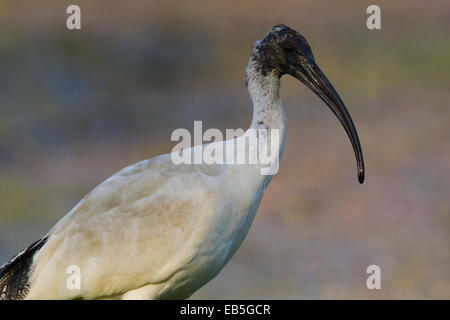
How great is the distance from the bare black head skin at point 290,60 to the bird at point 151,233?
0.34 m

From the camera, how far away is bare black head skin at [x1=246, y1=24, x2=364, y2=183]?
289 inches

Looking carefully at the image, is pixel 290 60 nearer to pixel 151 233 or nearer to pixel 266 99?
pixel 266 99

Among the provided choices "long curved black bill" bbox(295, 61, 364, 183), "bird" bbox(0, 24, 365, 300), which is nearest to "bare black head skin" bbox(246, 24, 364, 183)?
"long curved black bill" bbox(295, 61, 364, 183)

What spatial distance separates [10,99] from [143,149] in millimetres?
3306

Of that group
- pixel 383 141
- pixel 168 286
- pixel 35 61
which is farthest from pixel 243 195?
pixel 35 61

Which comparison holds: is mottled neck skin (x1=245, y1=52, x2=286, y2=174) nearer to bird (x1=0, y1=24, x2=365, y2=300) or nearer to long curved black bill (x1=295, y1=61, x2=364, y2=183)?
bird (x1=0, y1=24, x2=365, y2=300)

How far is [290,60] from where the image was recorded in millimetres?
7359

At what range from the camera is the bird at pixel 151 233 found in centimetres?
689

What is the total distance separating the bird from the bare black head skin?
34 centimetres

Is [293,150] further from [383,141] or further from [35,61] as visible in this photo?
[35,61]

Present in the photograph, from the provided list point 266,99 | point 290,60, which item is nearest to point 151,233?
point 266,99

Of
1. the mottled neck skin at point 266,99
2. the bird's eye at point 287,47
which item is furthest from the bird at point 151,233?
the bird's eye at point 287,47

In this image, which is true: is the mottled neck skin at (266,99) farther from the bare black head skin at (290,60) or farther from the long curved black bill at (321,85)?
the long curved black bill at (321,85)

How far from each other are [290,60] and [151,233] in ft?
5.50
